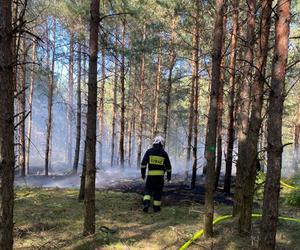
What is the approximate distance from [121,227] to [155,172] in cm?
207

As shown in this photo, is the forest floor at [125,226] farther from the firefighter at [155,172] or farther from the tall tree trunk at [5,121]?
the tall tree trunk at [5,121]

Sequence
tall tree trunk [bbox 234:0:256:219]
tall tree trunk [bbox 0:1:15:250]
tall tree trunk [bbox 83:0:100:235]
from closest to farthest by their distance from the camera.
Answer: tall tree trunk [bbox 0:1:15:250] < tall tree trunk [bbox 83:0:100:235] < tall tree trunk [bbox 234:0:256:219]

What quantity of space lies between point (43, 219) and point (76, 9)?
13430 millimetres

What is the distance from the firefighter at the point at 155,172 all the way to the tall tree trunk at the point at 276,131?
199 inches

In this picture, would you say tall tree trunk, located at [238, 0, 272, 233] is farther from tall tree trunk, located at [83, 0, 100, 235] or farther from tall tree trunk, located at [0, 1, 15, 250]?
tall tree trunk, located at [0, 1, 15, 250]

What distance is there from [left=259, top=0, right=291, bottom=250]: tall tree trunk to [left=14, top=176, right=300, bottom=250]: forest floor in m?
2.26

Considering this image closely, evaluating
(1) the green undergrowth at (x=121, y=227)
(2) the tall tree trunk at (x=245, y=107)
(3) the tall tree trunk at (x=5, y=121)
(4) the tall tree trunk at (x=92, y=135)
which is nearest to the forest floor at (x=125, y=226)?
(1) the green undergrowth at (x=121, y=227)

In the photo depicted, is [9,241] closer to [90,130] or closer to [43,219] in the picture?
[90,130]

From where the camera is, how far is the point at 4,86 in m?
4.51

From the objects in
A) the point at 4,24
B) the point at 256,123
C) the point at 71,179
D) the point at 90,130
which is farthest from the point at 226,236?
the point at 71,179

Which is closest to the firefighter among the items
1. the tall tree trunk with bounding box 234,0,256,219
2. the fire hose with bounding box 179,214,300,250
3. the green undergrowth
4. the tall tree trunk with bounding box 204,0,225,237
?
the green undergrowth

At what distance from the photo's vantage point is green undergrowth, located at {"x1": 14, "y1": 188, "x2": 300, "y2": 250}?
7008 millimetres

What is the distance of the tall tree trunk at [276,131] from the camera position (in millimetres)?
4656

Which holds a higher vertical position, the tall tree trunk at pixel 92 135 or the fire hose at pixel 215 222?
the tall tree trunk at pixel 92 135
